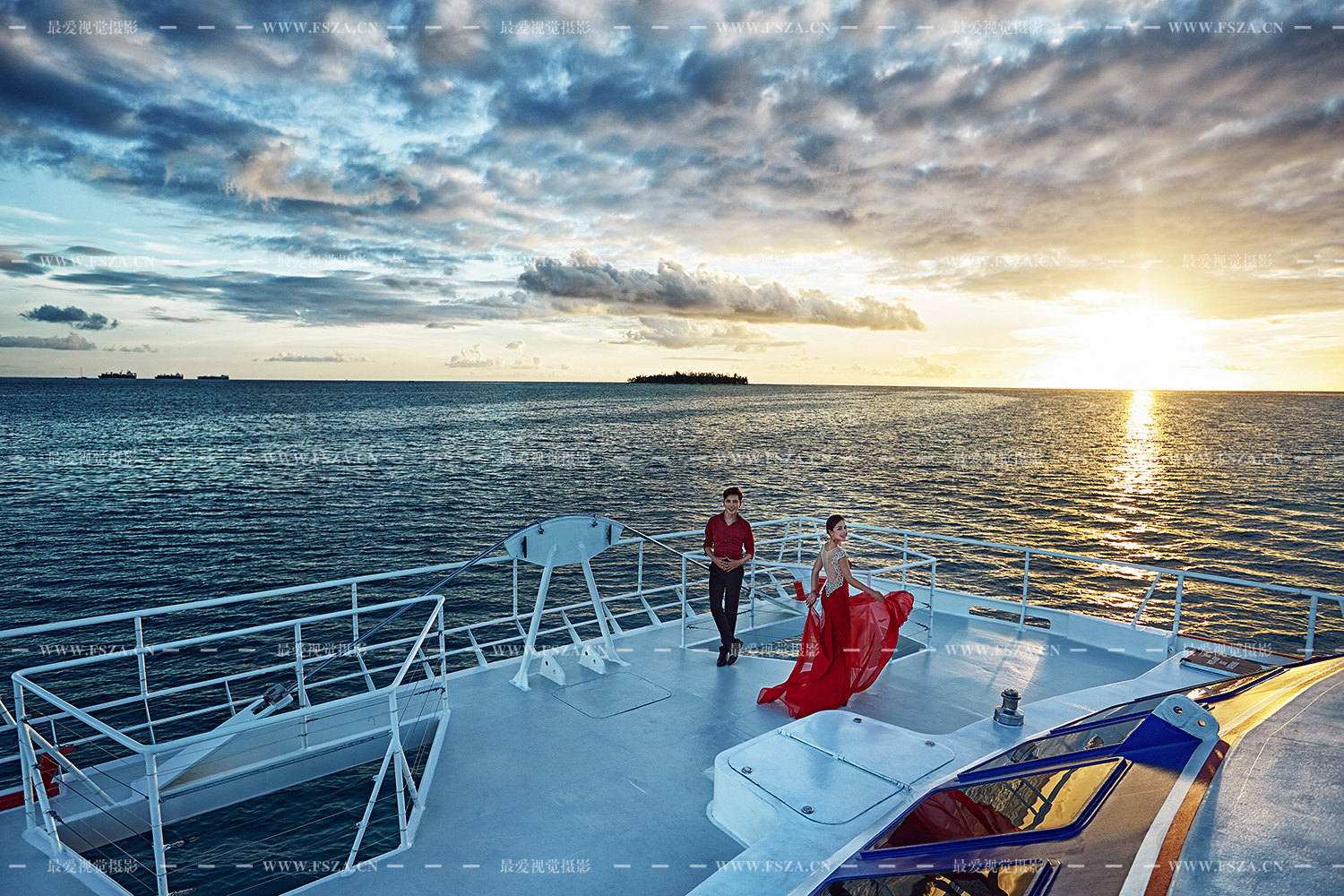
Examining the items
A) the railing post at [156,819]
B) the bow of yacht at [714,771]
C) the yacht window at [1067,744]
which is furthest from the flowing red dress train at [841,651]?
the railing post at [156,819]

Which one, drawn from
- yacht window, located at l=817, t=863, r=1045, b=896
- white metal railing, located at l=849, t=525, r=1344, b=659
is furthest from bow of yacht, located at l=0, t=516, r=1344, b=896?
white metal railing, located at l=849, t=525, r=1344, b=659

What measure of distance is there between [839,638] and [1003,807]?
3926 millimetres

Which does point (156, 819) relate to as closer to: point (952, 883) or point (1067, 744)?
point (952, 883)

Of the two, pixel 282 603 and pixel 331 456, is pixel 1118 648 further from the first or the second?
pixel 331 456

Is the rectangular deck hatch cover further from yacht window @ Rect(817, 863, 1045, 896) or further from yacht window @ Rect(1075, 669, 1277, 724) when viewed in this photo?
yacht window @ Rect(817, 863, 1045, 896)

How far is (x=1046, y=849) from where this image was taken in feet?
7.52

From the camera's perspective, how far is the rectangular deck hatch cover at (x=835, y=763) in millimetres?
3945

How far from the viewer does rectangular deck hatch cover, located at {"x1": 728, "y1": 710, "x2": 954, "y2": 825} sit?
12.9 feet

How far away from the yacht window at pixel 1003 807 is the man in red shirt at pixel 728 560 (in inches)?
182

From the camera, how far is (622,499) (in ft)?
121

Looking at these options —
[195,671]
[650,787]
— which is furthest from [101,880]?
[195,671]

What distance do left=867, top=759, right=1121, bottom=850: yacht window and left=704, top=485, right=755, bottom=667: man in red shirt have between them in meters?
4.61

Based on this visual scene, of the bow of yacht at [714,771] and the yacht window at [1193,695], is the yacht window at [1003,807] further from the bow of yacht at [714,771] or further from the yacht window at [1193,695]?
the yacht window at [1193,695]

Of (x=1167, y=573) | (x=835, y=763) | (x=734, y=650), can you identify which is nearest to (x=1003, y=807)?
(x=835, y=763)
